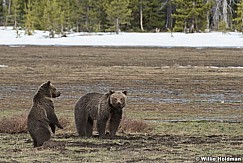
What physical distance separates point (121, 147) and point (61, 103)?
35.6ft

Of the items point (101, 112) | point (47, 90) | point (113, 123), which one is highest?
point (47, 90)

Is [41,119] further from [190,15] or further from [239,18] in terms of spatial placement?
[190,15]

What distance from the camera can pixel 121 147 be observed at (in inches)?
451

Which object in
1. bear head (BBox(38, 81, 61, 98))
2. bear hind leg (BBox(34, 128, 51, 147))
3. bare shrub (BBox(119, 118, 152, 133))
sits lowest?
bare shrub (BBox(119, 118, 152, 133))

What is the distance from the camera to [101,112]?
12984 millimetres

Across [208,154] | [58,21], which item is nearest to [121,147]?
[208,154]

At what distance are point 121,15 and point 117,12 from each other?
0.68 m

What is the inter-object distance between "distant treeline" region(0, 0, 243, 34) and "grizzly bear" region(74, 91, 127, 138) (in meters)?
62.1

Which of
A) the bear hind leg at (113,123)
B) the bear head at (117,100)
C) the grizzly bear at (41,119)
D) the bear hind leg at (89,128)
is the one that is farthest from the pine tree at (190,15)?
the grizzly bear at (41,119)

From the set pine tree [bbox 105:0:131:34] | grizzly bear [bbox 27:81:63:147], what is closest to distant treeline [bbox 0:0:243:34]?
pine tree [bbox 105:0:131:34]

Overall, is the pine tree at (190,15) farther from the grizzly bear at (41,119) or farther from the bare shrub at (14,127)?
the grizzly bear at (41,119)

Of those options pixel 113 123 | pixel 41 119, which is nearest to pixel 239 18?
pixel 113 123

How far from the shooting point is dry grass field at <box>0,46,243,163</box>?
10828mm

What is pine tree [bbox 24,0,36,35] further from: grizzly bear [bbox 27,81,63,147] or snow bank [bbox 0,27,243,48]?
grizzly bear [bbox 27,81,63,147]
